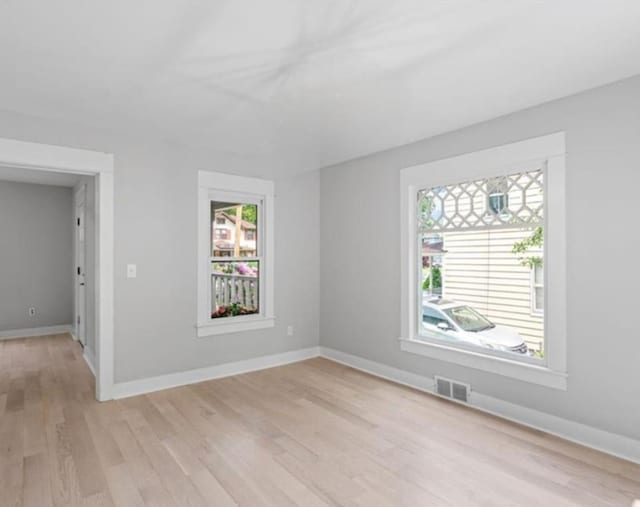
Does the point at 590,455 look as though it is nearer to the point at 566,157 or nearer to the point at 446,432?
the point at 446,432

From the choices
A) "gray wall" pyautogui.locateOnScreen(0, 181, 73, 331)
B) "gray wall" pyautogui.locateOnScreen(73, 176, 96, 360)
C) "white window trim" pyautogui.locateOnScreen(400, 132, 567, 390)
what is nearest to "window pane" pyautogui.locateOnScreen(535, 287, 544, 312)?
"white window trim" pyautogui.locateOnScreen(400, 132, 567, 390)

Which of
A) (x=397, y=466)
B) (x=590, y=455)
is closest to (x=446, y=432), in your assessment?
(x=397, y=466)

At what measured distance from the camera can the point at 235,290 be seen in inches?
173

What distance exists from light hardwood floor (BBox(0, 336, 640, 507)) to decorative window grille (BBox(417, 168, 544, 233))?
1604 mm

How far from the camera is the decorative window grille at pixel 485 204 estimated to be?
302 centimetres

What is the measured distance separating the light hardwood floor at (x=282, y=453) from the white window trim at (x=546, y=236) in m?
0.42

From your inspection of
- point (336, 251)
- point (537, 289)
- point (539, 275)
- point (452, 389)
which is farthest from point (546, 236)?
point (336, 251)

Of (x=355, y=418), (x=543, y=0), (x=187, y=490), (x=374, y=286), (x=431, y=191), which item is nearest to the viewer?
(x=543, y=0)

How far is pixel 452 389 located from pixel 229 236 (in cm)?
279

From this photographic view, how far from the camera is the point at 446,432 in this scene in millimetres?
2848

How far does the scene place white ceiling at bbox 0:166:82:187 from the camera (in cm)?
531

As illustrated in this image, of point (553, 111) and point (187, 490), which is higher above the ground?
point (553, 111)

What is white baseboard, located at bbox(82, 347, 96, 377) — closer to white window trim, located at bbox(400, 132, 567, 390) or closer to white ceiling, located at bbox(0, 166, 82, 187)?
white ceiling, located at bbox(0, 166, 82, 187)

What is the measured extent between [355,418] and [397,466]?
2.43 feet
